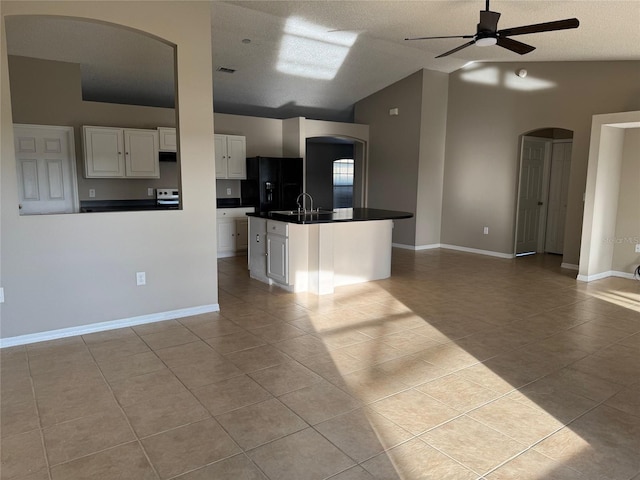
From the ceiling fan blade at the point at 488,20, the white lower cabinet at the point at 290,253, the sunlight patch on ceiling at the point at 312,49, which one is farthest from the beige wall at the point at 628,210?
the white lower cabinet at the point at 290,253

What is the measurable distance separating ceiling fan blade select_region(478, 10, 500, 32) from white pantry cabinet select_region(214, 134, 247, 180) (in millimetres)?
4469

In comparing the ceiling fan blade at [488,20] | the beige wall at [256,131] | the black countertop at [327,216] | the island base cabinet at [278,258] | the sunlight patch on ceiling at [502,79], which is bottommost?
the island base cabinet at [278,258]

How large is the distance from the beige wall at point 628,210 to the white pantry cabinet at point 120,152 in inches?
258

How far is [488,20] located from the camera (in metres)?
3.68

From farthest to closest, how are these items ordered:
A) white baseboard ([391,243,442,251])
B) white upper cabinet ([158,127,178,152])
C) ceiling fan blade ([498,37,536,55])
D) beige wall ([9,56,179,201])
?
white baseboard ([391,243,442,251]), white upper cabinet ([158,127,178,152]), beige wall ([9,56,179,201]), ceiling fan blade ([498,37,536,55])

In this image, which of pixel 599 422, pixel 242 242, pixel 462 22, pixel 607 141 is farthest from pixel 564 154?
pixel 599 422

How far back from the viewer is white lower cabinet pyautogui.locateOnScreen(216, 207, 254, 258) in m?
7.18

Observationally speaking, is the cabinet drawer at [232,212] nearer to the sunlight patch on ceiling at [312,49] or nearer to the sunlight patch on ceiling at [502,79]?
the sunlight patch on ceiling at [312,49]

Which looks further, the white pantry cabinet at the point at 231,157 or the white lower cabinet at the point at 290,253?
the white pantry cabinet at the point at 231,157

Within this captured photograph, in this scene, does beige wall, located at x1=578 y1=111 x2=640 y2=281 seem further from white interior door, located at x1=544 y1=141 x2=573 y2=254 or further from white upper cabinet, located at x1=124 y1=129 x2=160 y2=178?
white upper cabinet, located at x1=124 y1=129 x2=160 y2=178

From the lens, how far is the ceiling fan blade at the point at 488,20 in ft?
11.9

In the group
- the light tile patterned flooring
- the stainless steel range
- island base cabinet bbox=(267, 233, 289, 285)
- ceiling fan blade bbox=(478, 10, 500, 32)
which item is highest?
ceiling fan blade bbox=(478, 10, 500, 32)

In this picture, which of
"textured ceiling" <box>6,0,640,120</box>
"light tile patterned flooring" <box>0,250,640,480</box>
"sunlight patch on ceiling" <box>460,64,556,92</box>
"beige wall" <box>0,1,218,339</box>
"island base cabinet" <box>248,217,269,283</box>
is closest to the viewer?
"light tile patterned flooring" <box>0,250,640,480</box>

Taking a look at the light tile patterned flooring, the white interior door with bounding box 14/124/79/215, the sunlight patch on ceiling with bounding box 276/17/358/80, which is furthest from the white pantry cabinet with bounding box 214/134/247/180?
the light tile patterned flooring
